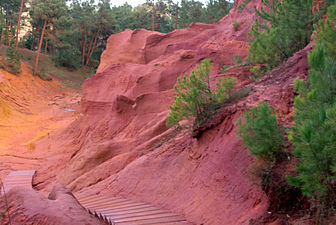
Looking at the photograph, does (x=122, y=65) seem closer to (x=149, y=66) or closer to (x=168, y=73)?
(x=149, y=66)

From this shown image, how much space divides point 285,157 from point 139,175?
4.89 metres

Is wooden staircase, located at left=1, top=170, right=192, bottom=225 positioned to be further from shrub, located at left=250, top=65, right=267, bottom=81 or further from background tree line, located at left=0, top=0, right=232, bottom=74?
background tree line, located at left=0, top=0, right=232, bottom=74

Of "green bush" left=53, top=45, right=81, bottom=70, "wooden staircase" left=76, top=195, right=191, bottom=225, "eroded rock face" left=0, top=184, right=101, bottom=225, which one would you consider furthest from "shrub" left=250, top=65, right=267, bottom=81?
"green bush" left=53, top=45, right=81, bottom=70

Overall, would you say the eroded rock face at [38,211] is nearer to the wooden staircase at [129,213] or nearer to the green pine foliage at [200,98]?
the wooden staircase at [129,213]

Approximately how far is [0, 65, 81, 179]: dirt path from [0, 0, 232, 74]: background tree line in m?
4.02

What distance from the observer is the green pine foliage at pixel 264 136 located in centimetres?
487

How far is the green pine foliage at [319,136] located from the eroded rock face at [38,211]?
10.2ft

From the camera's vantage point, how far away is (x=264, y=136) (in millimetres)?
4969

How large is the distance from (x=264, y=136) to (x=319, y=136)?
1.49 metres

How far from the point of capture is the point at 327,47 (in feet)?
17.5

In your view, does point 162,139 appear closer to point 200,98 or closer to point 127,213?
point 200,98

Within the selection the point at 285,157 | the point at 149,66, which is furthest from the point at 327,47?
the point at 149,66

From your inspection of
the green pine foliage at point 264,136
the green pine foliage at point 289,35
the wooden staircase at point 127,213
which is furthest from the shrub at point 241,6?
the green pine foliage at point 264,136

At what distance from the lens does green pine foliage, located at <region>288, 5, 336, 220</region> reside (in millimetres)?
3502
